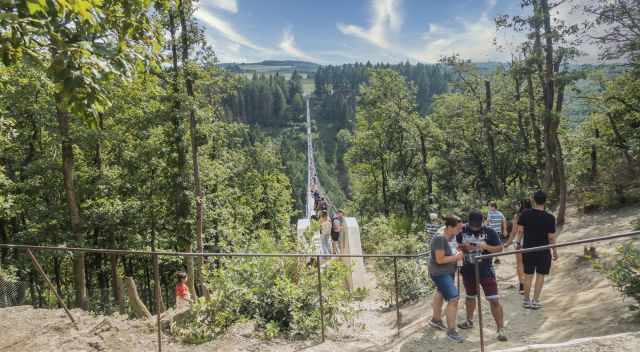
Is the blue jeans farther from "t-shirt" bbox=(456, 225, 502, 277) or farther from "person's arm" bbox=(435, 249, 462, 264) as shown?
"person's arm" bbox=(435, 249, 462, 264)

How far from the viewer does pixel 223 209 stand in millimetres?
19156

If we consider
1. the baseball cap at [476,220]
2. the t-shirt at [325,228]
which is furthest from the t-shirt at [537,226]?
the t-shirt at [325,228]

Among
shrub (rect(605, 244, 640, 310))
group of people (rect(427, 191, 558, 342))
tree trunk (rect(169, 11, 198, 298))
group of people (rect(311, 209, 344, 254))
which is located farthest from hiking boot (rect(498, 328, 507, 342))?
tree trunk (rect(169, 11, 198, 298))

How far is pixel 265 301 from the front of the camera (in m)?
6.22

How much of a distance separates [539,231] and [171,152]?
563 inches

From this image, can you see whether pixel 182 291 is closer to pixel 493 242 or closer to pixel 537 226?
pixel 493 242

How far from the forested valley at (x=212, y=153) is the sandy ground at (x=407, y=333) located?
370 millimetres

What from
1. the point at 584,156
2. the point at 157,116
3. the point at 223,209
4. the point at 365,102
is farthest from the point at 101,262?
the point at 584,156

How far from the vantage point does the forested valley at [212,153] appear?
389 cm

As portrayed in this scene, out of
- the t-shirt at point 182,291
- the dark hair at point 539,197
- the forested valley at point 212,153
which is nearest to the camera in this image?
the forested valley at point 212,153

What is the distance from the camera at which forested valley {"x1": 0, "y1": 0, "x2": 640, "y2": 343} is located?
12.8 ft

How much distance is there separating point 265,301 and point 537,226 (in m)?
3.79

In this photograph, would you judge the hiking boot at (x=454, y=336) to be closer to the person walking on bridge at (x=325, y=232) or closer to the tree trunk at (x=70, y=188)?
the person walking on bridge at (x=325, y=232)

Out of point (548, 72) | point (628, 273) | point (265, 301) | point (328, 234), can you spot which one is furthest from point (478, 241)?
point (548, 72)
